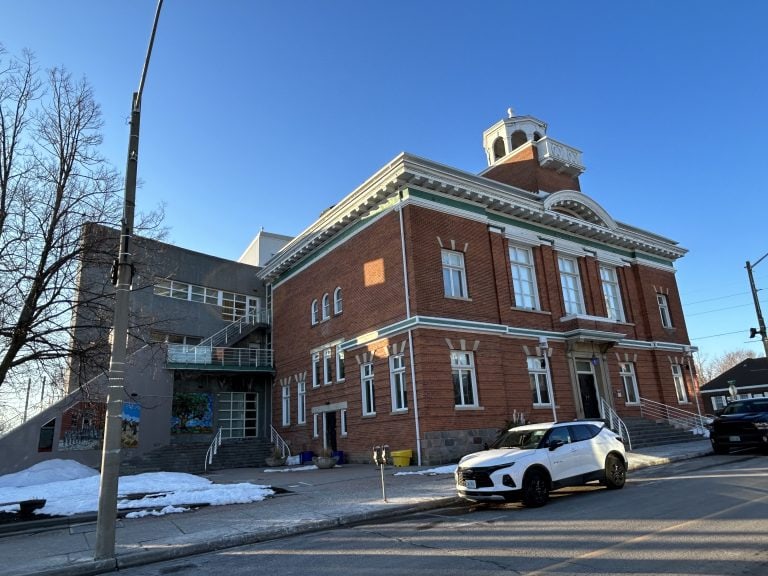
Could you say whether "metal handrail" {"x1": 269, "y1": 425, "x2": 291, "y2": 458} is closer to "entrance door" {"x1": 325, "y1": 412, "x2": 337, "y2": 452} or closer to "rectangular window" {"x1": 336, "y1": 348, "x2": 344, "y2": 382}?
"entrance door" {"x1": 325, "y1": 412, "x2": 337, "y2": 452}

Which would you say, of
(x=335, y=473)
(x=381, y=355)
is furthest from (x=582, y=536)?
(x=381, y=355)

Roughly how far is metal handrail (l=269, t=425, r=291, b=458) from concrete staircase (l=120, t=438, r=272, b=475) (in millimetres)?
494

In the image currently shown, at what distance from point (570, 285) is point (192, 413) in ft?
67.9

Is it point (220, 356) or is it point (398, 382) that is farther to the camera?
point (220, 356)

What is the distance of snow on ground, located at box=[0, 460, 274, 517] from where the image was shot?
1227cm

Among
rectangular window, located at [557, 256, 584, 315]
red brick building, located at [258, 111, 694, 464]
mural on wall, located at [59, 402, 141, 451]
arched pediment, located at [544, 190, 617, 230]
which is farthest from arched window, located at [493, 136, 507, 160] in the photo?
mural on wall, located at [59, 402, 141, 451]

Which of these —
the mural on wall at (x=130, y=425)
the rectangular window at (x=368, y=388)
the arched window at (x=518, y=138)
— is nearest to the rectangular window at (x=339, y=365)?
the rectangular window at (x=368, y=388)

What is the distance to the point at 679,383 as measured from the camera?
29.5m

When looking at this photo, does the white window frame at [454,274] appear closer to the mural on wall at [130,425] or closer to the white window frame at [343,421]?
the white window frame at [343,421]

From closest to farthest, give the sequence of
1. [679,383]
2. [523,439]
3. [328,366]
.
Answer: [523,439]
[328,366]
[679,383]

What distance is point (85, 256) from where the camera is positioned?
14.9 metres

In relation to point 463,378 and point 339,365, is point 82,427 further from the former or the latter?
point 463,378

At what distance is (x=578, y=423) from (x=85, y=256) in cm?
1397

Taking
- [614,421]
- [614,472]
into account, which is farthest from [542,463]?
[614,421]
